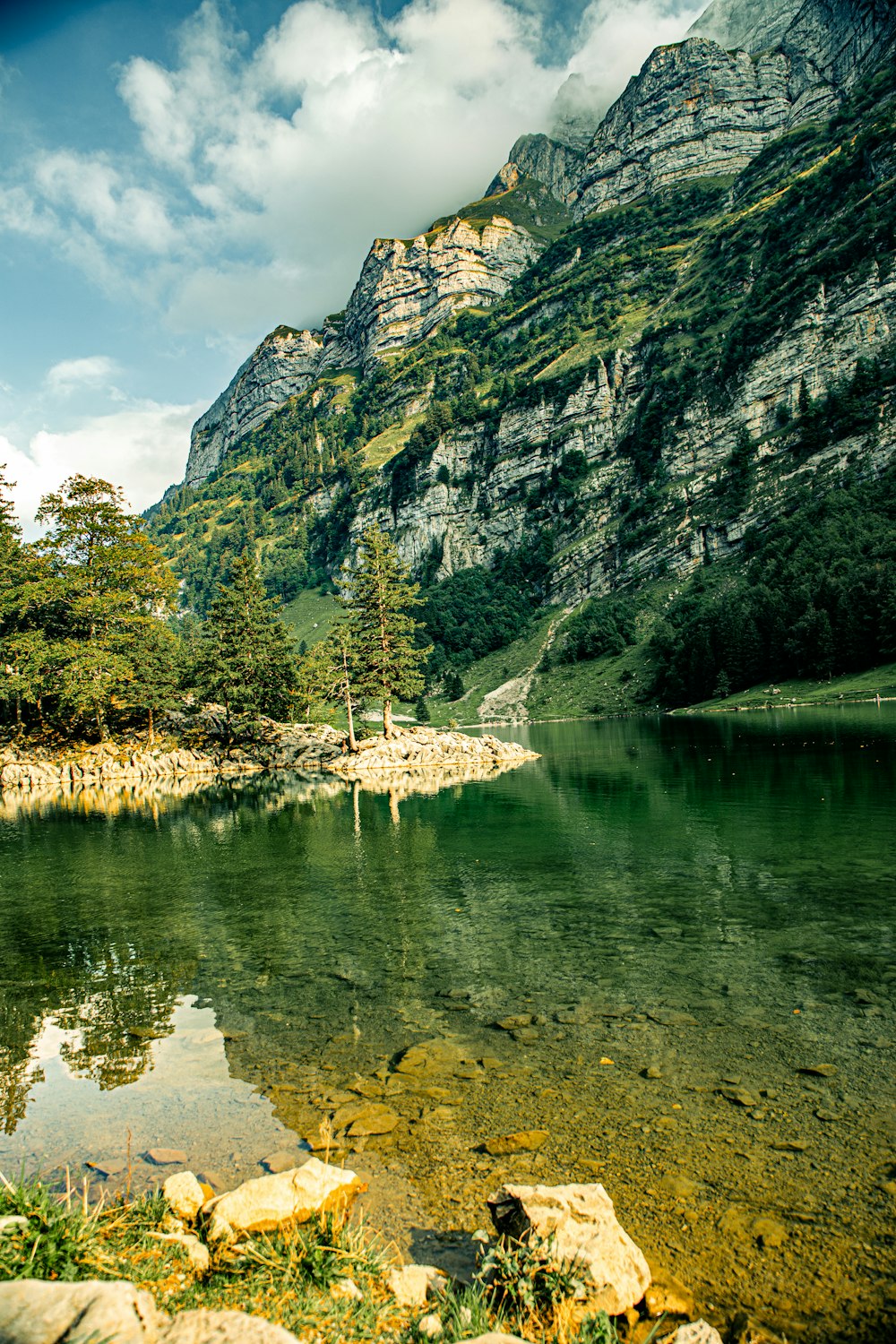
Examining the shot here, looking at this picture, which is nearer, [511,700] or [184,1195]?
[184,1195]

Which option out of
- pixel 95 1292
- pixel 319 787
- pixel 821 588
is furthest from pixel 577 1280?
pixel 821 588

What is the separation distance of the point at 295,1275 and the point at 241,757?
2523 inches

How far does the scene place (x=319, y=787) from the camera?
1801 inches

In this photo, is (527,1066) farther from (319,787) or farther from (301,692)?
(301,692)

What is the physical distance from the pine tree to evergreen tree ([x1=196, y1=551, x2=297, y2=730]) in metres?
8.63

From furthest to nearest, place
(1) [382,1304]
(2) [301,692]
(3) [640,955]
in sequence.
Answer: (2) [301,692]
(3) [640,955]
(1) [382,1304]

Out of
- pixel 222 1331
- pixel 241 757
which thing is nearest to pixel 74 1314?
pixel 222 1331

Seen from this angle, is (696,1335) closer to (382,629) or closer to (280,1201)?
(280,1201)

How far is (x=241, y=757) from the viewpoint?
215 feet

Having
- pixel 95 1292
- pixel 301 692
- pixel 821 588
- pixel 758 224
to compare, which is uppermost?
pixel 758 224

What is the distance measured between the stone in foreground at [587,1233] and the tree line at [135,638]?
56.2 metres

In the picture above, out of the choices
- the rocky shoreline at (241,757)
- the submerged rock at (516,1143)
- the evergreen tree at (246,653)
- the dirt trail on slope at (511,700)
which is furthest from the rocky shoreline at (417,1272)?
the dirt trail on slope at (511,700)

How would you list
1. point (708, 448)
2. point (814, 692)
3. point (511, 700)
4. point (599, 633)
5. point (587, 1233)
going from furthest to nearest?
point (708, 448)
point (511, 700)
point (599, 633)
point (814, 692)
point (587, 1233)

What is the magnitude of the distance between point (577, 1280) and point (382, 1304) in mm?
1260
